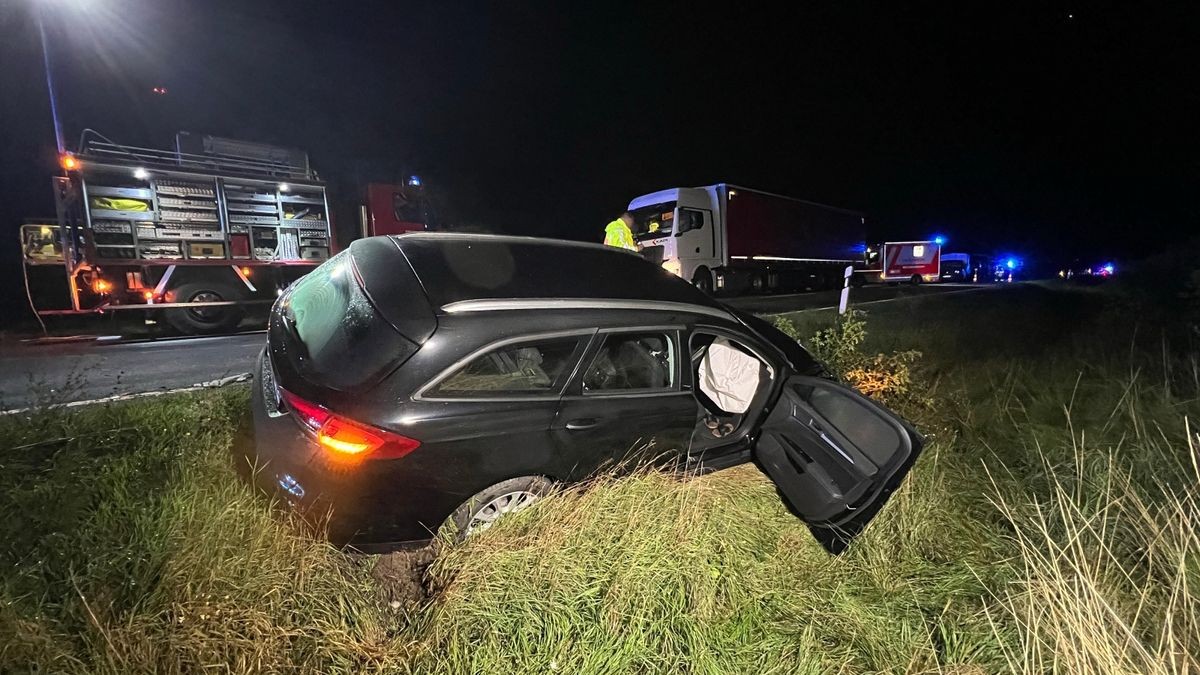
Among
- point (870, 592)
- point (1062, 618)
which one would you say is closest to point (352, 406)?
point (870, 592)

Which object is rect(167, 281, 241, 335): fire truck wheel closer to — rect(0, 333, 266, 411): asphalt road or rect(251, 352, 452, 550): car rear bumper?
rect(0, 333, 266, 411): asphalt road

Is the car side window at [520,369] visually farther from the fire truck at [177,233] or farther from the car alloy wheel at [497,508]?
the fire truck at [177,233]

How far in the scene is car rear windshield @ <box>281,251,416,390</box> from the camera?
2.23 meters

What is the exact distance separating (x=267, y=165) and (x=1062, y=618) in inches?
438

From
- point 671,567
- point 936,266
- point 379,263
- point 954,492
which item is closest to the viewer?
point 671,567

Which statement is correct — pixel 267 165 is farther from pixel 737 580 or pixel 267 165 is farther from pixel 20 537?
pixel 737 580

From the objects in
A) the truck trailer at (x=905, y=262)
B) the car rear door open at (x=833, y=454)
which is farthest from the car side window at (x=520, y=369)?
the truck trailer at (x=905, y=262)

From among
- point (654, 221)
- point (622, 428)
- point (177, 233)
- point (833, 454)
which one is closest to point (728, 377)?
point (833, 454)

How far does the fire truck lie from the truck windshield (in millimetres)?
7679

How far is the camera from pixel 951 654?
6.87 feet

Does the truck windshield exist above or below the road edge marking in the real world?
above

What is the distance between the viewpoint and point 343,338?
2.37 metres

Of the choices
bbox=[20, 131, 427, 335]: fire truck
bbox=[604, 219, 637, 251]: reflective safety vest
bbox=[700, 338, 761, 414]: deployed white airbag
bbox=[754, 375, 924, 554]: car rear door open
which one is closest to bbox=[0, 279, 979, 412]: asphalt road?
bbox=[20, 131, 427, 335]: fire truck

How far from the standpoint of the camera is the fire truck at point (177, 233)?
24.8 feet
